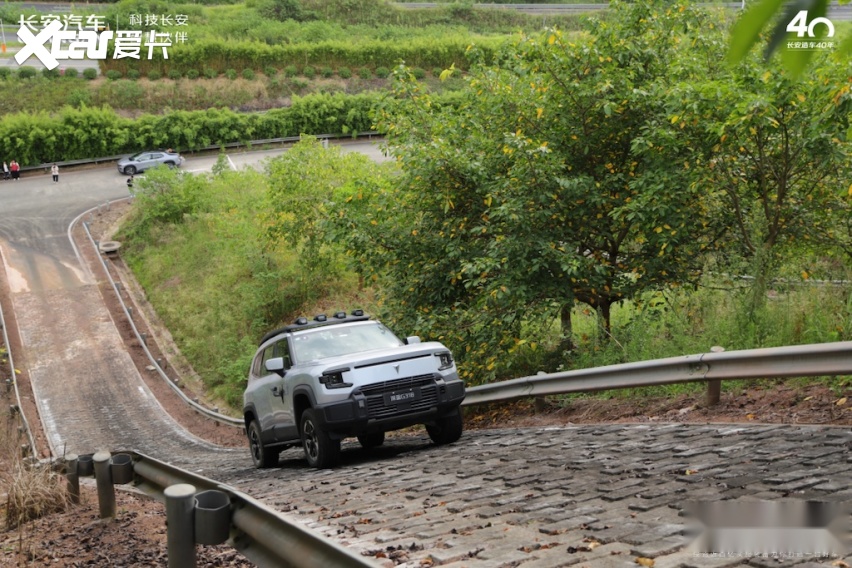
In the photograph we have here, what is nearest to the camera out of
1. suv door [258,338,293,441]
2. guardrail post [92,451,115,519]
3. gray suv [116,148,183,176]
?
guardrail post [92,451,115,519]

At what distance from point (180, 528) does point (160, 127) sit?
60425 mm

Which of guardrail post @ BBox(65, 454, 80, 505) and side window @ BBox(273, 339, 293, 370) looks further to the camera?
side window @ BBox(273, 339, 293, 370)

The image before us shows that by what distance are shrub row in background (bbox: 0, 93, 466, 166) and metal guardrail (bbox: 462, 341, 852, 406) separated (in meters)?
46.0

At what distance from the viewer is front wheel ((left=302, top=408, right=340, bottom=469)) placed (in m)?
10.8

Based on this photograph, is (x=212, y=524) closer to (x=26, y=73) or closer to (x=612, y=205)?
(x=612, y=205)

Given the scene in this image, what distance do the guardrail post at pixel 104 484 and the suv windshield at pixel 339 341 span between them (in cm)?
443

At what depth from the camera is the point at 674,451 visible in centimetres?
796

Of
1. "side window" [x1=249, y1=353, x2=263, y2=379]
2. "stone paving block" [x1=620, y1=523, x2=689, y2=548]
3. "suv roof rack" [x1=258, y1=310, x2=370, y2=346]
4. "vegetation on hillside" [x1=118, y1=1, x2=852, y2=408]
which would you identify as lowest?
"side window" [x1=249, y1=353, x2=263, y2=379]

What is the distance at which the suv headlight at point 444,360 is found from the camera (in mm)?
11359

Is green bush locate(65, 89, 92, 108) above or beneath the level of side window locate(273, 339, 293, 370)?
above

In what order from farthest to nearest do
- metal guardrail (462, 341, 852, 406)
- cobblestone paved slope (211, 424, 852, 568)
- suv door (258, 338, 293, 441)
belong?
suv door (258, 338, 293, 441)
metal guardrail (462, 341, 852, 406)
cobblestone paved slope (211, 424, 852, 568)

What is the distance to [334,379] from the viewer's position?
10.9m

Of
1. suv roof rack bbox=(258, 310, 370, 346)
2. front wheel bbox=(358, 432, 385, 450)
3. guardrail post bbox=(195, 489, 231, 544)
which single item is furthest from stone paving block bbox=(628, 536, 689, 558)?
suv roof rack bbox=(258, 310, 370, 346)

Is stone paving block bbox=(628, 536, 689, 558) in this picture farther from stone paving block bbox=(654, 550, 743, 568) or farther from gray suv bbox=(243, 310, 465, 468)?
gray suv bbox=(243, 310, 465, 468)
